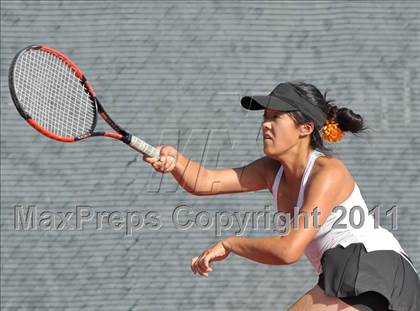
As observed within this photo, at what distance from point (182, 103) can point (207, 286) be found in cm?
86

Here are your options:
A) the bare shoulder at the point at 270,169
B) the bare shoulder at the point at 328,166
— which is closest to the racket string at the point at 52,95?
the bare shoulder at the point at 270,169

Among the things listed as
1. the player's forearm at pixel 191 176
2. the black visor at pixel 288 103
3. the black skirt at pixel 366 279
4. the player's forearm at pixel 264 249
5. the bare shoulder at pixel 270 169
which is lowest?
the black skirt at pixel 366 279

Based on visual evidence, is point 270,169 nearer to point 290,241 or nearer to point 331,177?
point 331,177

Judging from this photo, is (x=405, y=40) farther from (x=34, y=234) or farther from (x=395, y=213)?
(x=34, y=234)

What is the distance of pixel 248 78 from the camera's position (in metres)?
4.52

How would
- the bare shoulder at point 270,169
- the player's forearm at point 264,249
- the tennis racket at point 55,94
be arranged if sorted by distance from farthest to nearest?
the tennis racket at point 55,94, the bare shoulder at point 270,169, the player's forearm at point 264,249

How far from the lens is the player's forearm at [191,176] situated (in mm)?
3234

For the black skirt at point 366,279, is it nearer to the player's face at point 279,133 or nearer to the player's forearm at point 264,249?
the player's forearm at point 264,249

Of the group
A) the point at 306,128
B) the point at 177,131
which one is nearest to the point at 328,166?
the point at 306,128

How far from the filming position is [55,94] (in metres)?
3.62

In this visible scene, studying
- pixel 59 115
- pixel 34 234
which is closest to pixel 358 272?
pixel 59 115

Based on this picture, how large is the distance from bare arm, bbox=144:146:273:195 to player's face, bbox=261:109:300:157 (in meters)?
0.24

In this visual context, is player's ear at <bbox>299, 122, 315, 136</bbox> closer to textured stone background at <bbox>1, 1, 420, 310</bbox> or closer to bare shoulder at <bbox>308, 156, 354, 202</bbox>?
bare shoulder at <bbox>308, 156, 354, 202</bbox>

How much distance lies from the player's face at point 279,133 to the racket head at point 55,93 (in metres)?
0.65
